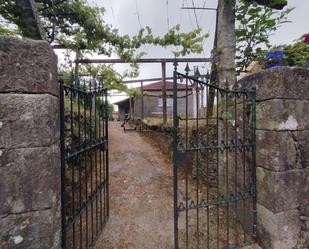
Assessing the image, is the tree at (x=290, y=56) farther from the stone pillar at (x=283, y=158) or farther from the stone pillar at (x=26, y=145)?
the stone pillar at (x=26, y=145)

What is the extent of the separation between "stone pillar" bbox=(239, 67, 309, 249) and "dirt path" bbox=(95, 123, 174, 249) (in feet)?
3.94

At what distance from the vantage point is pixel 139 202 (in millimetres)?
3473

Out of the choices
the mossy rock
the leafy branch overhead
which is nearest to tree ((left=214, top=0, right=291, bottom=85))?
Result: the mossy rock

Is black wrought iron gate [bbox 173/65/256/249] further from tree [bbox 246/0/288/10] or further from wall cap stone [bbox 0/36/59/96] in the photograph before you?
Answer: tree [bbox 246/0/288/10]

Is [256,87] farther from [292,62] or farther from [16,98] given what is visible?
[16,98]

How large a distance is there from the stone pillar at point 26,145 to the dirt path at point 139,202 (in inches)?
48.8

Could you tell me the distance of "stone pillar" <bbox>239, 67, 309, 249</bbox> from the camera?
86.8 inches

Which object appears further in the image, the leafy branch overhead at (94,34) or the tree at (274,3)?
the leafy branch overhead at (94,34)

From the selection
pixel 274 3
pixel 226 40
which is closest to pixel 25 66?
pixel 226 40

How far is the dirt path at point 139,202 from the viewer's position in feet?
8.26

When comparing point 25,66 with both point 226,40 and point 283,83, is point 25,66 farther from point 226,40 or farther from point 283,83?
point 226,40

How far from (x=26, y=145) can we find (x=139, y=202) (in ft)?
8.18

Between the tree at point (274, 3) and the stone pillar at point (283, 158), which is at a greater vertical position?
the tree at point (274, 3)

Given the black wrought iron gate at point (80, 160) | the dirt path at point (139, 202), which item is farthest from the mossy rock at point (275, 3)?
the dirt path at point (139, 202)
